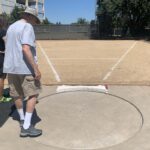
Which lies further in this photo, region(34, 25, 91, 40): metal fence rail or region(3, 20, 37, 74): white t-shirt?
region(34, 25, 91, 40): metal fence rail

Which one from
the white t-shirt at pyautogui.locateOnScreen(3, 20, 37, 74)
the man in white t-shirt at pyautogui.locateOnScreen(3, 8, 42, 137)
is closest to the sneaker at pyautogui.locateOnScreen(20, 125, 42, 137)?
the man in white t-shirt at pyautogui.locateOnScreen(3, 8, 42, 137)

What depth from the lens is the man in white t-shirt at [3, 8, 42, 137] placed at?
4926mm

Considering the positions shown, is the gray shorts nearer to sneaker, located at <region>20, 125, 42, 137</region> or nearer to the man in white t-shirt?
the man in white t-shirt

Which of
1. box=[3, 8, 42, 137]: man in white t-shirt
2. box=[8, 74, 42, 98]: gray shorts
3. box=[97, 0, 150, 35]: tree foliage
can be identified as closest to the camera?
box=[3, 8, 42, 137]: man in white t-shirt

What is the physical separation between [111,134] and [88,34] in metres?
32.5

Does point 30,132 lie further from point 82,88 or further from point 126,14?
point 126,14

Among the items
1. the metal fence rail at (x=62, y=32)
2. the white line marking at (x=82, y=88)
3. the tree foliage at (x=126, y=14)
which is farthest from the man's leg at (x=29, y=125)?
the metal fence rail at (x=62, y=32)

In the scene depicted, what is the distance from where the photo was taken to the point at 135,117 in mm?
6113

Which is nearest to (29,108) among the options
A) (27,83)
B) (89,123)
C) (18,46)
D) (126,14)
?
(27,83)

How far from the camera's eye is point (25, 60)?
5027 mm

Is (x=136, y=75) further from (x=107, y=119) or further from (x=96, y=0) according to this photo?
(x=96, y=0)

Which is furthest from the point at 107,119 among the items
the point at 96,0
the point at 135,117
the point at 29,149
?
the point at 96,0

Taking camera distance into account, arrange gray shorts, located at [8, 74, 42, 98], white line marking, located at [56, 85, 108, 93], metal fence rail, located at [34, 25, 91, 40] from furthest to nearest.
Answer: metal fence rail, located at [34, 25, 91, 40], white line marking, located at [56, 85, 108, 93], gray shorts, located at [8, 74, 42, 98]

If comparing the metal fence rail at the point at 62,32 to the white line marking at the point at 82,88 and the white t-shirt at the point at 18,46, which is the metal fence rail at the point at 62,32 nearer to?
the white line marking at the point at 82,88
